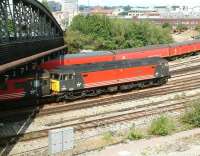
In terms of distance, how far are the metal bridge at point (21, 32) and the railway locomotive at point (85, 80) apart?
81.2 inches

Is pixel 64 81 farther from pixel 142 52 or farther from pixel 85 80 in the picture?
pixel 142 52

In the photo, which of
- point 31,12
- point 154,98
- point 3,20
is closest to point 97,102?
point 154,98

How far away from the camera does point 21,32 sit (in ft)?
98.1

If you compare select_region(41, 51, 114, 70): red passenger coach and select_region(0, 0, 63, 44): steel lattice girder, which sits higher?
select_region(0, 0, 63, 44): steel lattice girder

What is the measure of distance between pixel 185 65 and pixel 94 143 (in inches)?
1325

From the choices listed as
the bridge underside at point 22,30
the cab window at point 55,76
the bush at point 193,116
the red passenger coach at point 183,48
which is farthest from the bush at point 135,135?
the red passenger coach at point 183,48

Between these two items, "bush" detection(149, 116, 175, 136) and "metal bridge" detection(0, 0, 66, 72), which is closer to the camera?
"bush" detection(149, 116, 175, 136)

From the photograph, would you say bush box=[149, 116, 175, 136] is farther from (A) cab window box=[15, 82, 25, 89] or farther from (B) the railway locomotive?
(A) cab window box=[15, 82, 25, 89]

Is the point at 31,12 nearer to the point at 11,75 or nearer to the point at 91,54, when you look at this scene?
the point at 11,75

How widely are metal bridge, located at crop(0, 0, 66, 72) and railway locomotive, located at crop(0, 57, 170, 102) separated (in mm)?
2062

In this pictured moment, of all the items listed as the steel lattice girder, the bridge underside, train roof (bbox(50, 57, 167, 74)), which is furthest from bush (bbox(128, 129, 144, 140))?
train roof (bbox(50, 57, 167, 74))

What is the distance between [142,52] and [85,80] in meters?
20.7

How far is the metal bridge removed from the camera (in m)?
24.1

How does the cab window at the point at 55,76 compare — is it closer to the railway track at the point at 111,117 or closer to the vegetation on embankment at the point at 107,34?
the railway track at the point at 111,117
